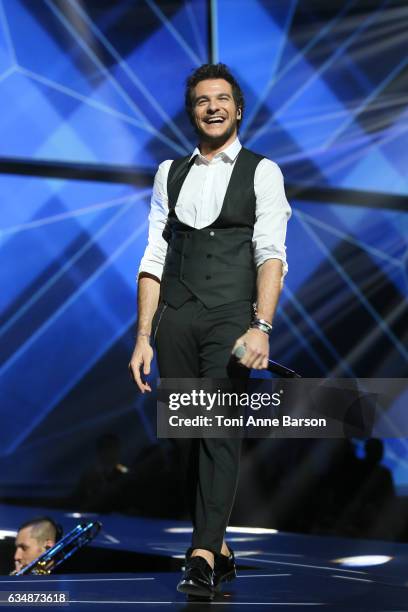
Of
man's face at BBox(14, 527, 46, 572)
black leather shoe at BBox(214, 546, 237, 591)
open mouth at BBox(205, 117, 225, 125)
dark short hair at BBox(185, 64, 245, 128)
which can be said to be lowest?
black leather shoe at BBox(214, 546, 237, 591)

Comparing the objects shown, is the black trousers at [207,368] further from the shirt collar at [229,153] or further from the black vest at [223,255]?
the shirt collar at [229,153]

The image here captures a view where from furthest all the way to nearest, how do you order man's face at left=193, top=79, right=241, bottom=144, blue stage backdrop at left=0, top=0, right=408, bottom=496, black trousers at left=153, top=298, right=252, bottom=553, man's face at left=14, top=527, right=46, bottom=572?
blue stage backdrop at left=0, top=0, right=408, bottom=496 < man's face at left=14, top=527, right=46, bottom=572 < man's face at left=193, top=79, right=241, bottom=144 < black trousers at left=153, top=298, right=252, bottom=553

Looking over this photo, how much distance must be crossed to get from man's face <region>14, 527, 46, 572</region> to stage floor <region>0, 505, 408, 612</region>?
0.71 ft

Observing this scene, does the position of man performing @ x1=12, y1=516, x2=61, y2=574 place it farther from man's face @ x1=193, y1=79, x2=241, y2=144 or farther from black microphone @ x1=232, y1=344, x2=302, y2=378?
man's face @ x1=193, y1=79, x2=241, y2=144

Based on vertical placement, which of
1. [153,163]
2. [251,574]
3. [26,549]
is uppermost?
[153,163]

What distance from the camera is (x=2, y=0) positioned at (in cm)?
486

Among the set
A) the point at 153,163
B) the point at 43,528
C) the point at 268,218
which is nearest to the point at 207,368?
the point at 268,218

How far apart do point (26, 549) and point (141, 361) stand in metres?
1.29

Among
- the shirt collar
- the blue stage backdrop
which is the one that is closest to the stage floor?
the shirt collar

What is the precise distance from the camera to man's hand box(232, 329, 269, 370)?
1974 mm

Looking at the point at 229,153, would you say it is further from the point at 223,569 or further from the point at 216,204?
the point at 223,569

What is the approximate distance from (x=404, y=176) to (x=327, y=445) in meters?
1.37

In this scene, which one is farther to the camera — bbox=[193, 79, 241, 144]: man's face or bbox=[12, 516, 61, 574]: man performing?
bbox=[12, 516, 61, 574]: man performing

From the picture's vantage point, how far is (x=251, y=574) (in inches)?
94.4
